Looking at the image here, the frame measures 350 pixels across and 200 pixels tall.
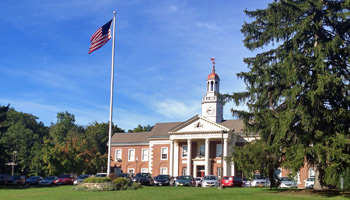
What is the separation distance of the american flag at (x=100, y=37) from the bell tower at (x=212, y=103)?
35.1 metres

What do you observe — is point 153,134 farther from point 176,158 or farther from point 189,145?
point 189,145

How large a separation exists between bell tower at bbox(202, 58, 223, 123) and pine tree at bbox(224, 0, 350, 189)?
1507 inches

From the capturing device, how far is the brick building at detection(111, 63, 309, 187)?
61625 mm

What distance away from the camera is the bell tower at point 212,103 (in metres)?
67.4

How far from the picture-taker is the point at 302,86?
24.9m

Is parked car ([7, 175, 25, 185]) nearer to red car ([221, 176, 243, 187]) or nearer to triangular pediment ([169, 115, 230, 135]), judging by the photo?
red car ([221, 176, 243, 187])

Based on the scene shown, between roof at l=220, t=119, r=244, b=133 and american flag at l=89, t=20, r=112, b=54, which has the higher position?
american flag at l=89, t=20, r=112, b=54

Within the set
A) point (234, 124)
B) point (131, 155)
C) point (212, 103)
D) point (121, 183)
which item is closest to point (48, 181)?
point (121, 183)

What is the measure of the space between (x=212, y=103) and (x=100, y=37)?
35.9 meters

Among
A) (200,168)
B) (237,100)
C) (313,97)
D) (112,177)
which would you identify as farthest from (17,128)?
(313,97)

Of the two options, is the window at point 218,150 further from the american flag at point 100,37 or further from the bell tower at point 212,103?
the american flag at point 100,37

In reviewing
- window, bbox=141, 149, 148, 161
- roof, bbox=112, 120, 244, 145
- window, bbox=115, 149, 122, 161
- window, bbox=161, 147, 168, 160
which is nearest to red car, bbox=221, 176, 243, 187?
roof, bbox=112, 120, 244, 145

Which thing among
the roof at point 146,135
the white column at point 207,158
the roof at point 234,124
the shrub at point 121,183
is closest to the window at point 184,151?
the roof at point 146,135

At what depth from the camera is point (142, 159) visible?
71875 millimetres
